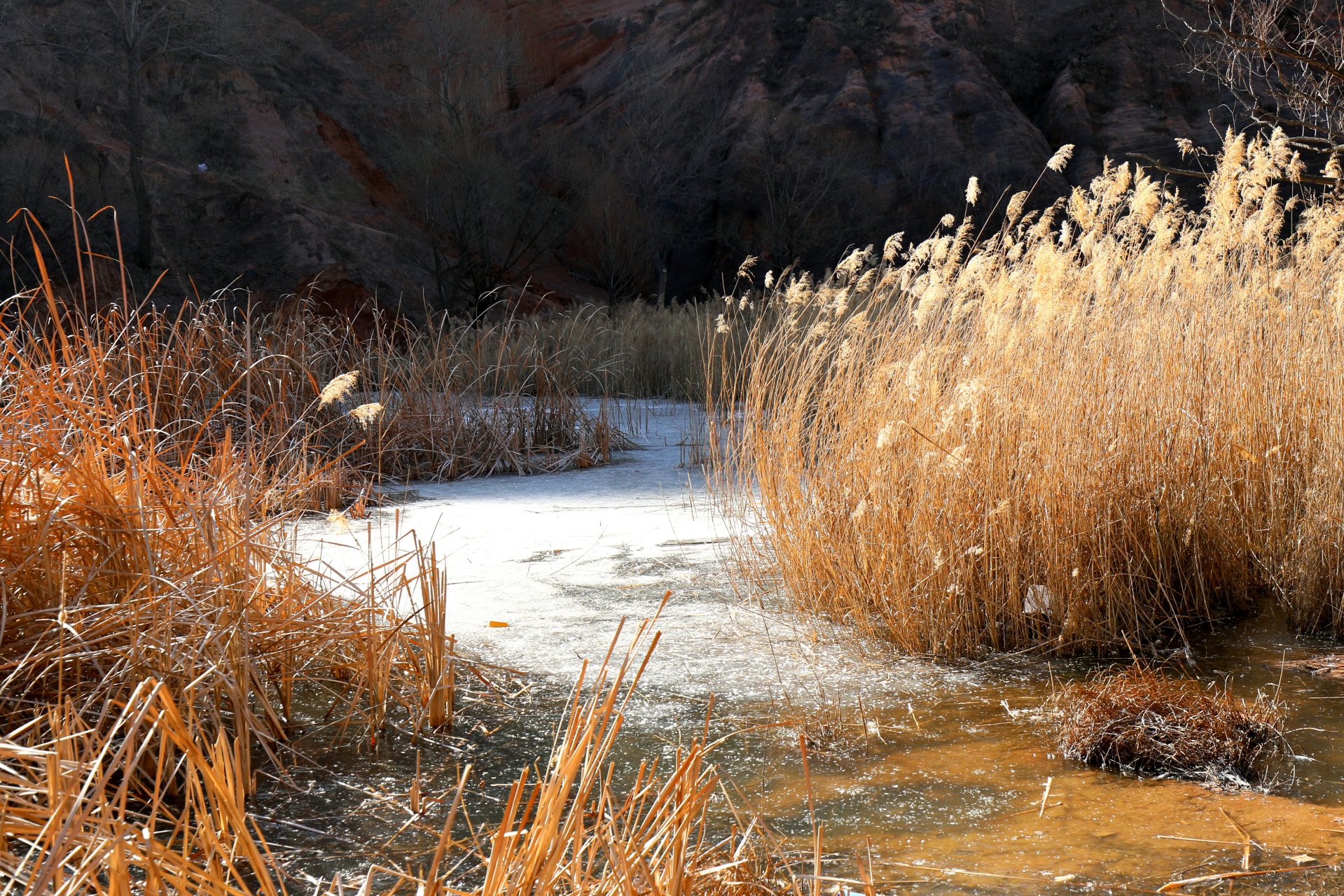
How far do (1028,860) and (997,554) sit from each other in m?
1.24

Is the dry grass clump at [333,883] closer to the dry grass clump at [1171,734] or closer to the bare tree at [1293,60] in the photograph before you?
the dry grass clump at [1171,734]

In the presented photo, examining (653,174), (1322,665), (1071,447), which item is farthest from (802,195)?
(1322,665)

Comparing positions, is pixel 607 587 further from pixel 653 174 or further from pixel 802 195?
pixel 653 174

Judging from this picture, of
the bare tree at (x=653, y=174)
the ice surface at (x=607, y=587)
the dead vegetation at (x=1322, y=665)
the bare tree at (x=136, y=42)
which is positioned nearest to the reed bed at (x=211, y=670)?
the ice surface at (x=607, y=587)

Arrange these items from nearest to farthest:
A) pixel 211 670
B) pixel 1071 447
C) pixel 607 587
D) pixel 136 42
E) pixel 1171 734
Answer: pixel 211 670 < pixel 1171 734 < pixel 1071 447 < pixel 607 587 < pixel 136 42

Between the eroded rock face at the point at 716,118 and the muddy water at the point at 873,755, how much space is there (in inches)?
509

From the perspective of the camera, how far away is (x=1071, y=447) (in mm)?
2896

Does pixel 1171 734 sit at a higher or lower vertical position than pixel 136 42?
lower

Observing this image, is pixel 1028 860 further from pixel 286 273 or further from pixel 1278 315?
pixel 286 273

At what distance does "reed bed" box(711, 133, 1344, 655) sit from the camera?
2.87 metres

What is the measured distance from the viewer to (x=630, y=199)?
1750 cm

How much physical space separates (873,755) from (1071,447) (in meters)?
1.14

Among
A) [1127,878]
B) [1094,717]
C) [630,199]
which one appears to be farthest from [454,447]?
[630,199]

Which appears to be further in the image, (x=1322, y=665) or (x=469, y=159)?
(x=469, y=159)
